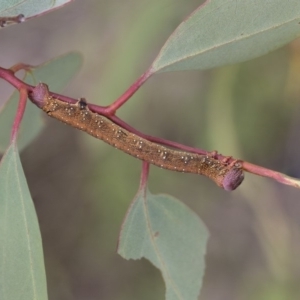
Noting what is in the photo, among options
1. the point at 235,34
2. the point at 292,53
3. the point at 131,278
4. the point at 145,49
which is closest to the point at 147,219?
the point at 235,34

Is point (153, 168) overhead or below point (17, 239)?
overhead

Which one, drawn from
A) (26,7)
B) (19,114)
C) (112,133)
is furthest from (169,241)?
(26,7)

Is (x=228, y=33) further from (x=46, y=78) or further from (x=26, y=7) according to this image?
(x=46, y=78)

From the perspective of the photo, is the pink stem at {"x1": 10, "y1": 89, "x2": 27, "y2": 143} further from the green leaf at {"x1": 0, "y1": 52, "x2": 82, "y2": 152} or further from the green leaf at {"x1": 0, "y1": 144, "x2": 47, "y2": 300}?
the green leaf at {"x1": 0, "y1": 52, "x2": 82, "y2": 152}

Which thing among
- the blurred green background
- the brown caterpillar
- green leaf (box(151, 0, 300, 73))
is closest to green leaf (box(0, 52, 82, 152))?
the brown caterpillar

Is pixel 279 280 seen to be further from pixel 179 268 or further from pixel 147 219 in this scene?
pixel 147 219

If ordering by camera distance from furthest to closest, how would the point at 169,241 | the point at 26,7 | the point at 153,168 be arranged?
the point at 153,168 → the point at 169,241 → the point at 26,7
